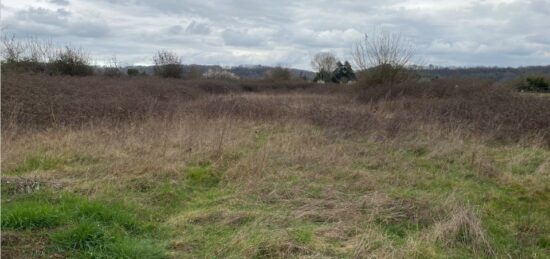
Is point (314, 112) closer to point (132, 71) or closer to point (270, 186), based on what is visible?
point (270, 186)

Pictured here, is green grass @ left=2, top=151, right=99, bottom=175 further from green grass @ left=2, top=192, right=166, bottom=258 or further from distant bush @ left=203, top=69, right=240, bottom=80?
distant bush @ left=203, top=69, right=240, bottom=80

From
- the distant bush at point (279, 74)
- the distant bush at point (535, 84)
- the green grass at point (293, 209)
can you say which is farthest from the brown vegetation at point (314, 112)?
the distant bush at point (279, 74)

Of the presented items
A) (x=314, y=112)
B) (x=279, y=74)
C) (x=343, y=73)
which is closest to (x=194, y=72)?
(x=279, y=74)

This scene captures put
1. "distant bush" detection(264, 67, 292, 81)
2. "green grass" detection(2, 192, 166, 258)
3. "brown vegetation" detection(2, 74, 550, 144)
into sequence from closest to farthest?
1. "green grass" detection(2, 192, 166, 258)
2. "brown vegetation" detection(2, 74, 550, 144)
3. "distant bush" detection(264, 67, 292, 81)

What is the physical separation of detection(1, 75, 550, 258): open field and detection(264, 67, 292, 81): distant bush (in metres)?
38.7

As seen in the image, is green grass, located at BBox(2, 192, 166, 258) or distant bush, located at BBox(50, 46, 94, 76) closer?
green grass, located at BBox(2, 192, 166, 258)

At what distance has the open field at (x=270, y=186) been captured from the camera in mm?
4293

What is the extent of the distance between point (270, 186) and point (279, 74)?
46736 millimetres

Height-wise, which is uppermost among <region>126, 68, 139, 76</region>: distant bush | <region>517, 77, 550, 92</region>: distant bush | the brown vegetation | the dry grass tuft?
<region>126, 68, 139, 76</region>: distant bush

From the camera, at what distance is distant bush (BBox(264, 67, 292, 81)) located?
51562 mm

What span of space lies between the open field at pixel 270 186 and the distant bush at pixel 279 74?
38670 millimetres

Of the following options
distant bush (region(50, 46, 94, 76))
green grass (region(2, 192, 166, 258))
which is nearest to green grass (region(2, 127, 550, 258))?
green grass (region(2, 192, 166, 258))

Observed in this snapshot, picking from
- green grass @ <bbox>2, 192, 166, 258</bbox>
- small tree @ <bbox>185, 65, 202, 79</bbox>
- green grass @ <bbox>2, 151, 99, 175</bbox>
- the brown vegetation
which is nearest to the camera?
green grass @ <bbox>2, 192, 166, 258</bbox>

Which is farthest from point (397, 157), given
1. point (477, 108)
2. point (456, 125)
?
point (477, 108)
